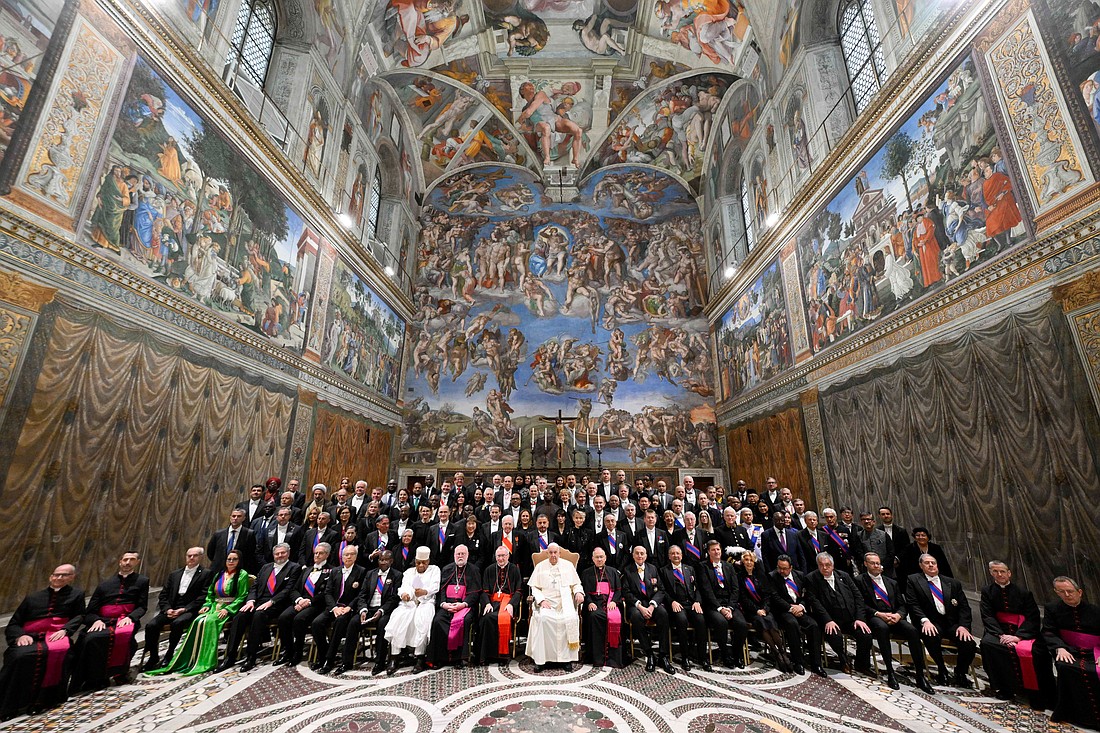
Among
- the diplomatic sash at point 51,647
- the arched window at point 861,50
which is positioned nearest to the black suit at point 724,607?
the diplomatic sash at point 51,647

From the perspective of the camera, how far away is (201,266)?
332 inches

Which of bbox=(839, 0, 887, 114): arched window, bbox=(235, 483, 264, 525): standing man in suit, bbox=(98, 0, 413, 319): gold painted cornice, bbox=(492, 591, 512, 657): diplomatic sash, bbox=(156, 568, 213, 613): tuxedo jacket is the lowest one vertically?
bbox=(492, 591, 512, 657): diplomatic sash

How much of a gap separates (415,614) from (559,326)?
14.6m

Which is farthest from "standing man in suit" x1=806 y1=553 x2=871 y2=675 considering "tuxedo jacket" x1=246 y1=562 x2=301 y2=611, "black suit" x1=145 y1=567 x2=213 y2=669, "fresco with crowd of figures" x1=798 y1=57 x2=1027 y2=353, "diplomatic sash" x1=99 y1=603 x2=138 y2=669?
"diplomatic sash" x1=99 y1=603 x2=138 y2=669

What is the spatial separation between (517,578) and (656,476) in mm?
11859

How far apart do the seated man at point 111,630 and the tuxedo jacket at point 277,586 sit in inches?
44.7

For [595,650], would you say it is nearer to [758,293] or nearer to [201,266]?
[201,266]

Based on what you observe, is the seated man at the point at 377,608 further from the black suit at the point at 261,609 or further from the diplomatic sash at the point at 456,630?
the black suit at the point at 261,609

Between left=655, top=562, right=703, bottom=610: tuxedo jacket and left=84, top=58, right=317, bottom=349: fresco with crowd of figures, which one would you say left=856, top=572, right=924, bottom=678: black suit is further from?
left=84, top=58, right=317, bottom=349: fresco with crowd of figures

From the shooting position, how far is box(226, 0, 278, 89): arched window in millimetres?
9890

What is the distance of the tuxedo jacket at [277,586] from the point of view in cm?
590

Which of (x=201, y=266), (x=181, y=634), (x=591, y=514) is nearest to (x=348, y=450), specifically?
(x=201, y=266)

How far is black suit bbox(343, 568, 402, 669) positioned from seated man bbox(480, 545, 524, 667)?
1177mm

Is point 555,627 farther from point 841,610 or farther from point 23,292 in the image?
point 23,292
